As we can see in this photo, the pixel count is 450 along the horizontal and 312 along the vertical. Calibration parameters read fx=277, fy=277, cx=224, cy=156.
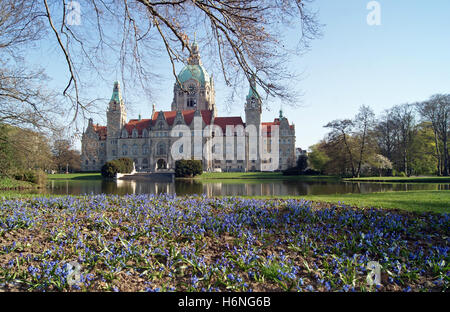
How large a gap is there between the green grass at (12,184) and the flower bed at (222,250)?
669 inches

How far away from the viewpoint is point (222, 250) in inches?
148

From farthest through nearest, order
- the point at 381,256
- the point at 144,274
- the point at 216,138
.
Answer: the point at 216,138 < the point at 381,256 < the point at 144,274

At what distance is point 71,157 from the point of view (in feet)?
174

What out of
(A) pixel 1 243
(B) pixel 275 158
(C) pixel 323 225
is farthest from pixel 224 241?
(B) pixel 275 158

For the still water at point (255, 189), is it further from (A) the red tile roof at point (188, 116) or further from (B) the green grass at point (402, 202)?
(A) the red tile roof at point (188, 116)

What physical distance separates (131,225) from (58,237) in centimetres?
107

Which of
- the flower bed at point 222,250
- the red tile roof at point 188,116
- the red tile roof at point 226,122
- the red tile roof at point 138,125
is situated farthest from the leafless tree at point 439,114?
the red tile roof at point 138,125

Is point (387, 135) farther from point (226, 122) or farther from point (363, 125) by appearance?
point (226, 122)

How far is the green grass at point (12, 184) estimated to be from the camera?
744 inches

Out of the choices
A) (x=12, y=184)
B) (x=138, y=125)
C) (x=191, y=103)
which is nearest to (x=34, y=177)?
(x=12, y=184)

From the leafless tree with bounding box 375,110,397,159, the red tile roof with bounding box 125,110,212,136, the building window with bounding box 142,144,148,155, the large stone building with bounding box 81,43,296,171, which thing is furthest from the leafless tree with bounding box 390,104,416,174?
the building window with bounding box 142,144,148,155

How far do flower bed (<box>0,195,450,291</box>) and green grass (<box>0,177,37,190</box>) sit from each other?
1700cm

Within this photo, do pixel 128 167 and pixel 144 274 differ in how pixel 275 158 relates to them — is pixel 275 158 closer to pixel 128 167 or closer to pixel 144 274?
pixel 128 167

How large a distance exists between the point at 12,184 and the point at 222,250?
22.0m
